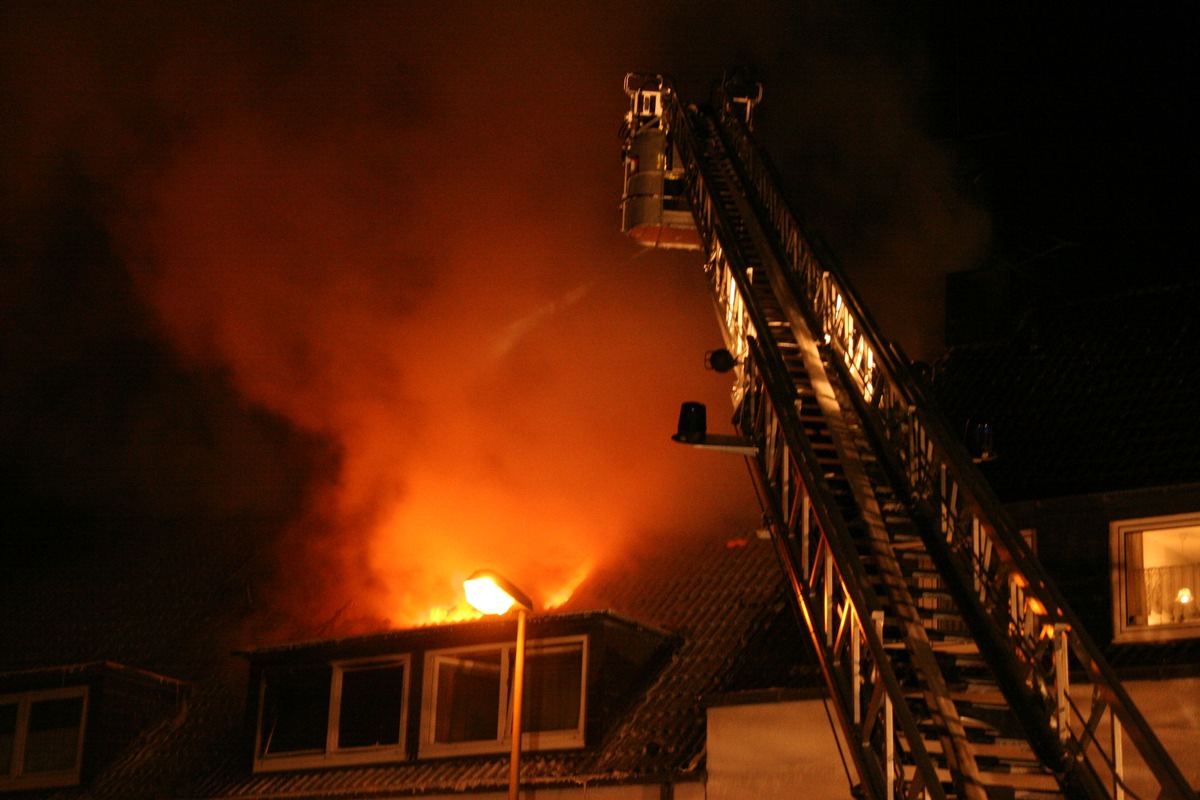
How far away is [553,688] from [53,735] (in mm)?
7251

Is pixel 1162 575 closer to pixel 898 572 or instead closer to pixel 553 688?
pixel 898 572

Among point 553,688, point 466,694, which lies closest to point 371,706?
point 466,694

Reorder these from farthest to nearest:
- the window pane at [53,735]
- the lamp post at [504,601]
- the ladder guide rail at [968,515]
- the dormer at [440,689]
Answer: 1. the window pane at [53,735]
2. the dormer at [440,689]
3. the lamp post at [504,601]
4. the ladder guide rail at [968,515]

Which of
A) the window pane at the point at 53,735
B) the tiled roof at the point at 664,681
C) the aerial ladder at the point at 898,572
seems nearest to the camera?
the aerial ladder at the point at 898,572

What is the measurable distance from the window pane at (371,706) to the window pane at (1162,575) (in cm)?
789

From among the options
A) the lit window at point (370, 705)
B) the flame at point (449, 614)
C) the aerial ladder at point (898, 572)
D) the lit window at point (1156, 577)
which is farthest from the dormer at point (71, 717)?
the lit window at point (1156, 577)

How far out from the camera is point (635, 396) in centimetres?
2191

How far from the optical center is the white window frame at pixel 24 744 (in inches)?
687

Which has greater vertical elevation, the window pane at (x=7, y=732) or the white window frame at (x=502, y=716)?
the white window frame at (x=502, y=716)

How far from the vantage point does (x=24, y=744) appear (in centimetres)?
1781

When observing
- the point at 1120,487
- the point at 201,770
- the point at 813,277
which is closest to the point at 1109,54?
the point at 813,277

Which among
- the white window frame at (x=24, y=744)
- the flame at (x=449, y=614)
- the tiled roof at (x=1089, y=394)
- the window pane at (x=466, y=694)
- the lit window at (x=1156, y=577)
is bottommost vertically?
the white window frame at (x=24, y=744)

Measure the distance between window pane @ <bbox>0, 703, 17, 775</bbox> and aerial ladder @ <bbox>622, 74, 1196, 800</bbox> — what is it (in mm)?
10616

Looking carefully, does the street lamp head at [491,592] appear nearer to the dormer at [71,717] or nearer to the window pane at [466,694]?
the window pane at [466,694]
